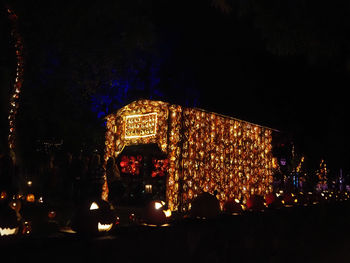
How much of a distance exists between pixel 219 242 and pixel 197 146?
8.01 meters

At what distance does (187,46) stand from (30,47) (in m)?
8.84

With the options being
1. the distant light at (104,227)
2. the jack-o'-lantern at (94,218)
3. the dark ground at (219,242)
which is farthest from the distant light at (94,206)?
the dark ground at (219,242)

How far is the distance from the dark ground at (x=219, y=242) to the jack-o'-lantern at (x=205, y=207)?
0.42 m

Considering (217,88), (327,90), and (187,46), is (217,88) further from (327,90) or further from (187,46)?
(327,90)

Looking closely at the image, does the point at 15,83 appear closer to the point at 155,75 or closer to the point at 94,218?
the point at 94,218

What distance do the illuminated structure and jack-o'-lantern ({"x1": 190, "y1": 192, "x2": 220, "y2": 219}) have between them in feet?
19.0

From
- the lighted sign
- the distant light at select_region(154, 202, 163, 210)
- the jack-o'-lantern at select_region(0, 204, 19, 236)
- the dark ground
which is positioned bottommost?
the dark ground

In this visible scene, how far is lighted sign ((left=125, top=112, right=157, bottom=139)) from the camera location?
42.8 feet

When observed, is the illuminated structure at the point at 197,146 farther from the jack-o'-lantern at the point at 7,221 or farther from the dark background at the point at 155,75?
the jack-o'-lantern at the point at 7,221

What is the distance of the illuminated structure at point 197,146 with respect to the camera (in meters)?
12.2

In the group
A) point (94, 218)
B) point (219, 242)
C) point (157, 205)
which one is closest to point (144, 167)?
point (157, 205)

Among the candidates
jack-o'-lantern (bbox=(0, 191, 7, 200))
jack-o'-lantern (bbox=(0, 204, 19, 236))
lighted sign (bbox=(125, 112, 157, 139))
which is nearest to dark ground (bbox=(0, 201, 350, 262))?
jack-o'-lantern (bbox=(0, 204, 19, 236))

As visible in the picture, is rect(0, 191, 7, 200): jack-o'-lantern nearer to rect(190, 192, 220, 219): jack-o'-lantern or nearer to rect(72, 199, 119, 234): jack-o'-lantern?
rect(72, 199, 119, 234): jack-o'-lantern

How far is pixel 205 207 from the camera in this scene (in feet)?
19.7
